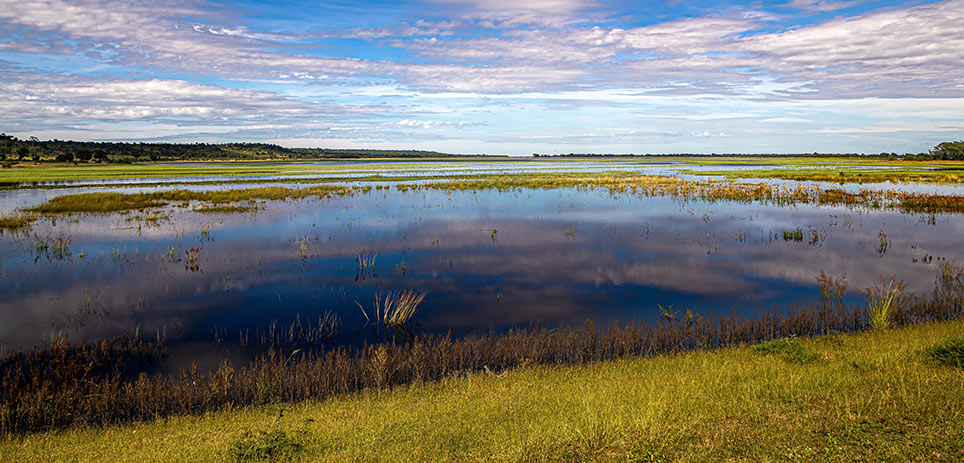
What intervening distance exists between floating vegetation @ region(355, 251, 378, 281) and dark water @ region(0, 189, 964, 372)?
19 cm

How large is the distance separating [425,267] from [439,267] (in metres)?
0.51

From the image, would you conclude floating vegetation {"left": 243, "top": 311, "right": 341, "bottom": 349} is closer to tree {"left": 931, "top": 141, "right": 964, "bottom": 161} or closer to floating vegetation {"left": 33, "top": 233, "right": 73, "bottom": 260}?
floating vegetation {"left": 33, "top": 233, "right": 73, "bottom": 260}

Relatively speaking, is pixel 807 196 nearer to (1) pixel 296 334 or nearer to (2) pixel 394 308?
(2) pixel 394 308

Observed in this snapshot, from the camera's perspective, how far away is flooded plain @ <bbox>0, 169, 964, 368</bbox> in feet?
46.9

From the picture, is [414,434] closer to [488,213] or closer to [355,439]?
[355,439]

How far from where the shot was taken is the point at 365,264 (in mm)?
20266

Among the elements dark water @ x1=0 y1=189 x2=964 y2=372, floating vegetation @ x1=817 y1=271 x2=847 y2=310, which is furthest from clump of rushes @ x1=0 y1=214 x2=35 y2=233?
floating vegetation @ x1=817 y1=271 x2=847 y2=310

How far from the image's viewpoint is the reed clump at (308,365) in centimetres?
Result: 880

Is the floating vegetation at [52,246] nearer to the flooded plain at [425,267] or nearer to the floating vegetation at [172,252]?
the flooded plain at [425,267]

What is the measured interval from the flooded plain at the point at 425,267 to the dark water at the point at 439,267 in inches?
3.0

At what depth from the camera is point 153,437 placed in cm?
762

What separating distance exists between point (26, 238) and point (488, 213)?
23578mm

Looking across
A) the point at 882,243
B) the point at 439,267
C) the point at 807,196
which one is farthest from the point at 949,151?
the point at 439,267

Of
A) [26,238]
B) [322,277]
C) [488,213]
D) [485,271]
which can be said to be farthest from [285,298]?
[488,213]
